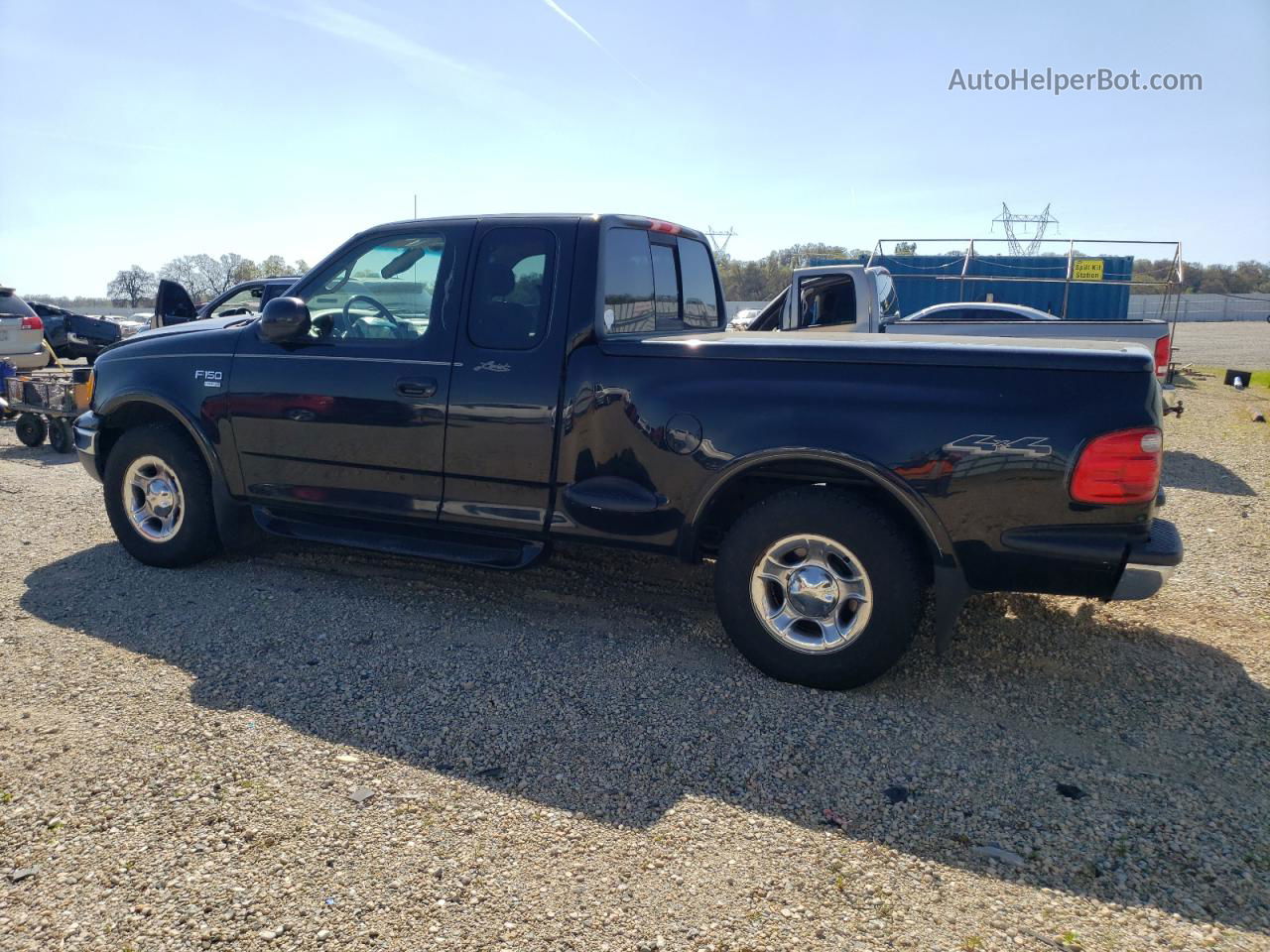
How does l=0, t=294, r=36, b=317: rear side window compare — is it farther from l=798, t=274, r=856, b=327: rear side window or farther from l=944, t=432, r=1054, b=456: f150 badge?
l=944, t=432, r=1054, b=456: f150 badge

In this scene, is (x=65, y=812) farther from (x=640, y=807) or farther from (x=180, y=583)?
(x=180, y=583)

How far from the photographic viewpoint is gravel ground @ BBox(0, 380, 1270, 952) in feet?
8.25

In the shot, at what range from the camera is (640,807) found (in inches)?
120

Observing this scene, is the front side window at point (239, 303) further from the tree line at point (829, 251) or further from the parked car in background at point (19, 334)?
the tree line at point (829, 251)

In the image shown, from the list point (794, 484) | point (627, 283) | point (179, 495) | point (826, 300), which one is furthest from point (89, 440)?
point (826, 300)

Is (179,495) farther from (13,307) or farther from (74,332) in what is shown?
(74,332)

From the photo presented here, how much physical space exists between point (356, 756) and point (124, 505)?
3065mm

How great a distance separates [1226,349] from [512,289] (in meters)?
31.9

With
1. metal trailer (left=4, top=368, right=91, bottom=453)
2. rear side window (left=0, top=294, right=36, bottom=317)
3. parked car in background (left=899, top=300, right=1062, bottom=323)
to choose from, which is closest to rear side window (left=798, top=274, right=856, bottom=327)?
parked car in background (left=899, top=300, right=1062, bottom=323)

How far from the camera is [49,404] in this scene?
30.9 ft

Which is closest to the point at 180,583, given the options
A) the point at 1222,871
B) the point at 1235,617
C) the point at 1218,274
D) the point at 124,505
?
the point at 124,505

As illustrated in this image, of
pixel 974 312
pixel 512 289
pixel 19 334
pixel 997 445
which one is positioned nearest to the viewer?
pixel 997 445

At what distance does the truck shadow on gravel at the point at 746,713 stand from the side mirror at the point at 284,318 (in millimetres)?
1435

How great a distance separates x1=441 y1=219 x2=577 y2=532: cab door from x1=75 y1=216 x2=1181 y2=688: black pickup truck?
0.01 meters
